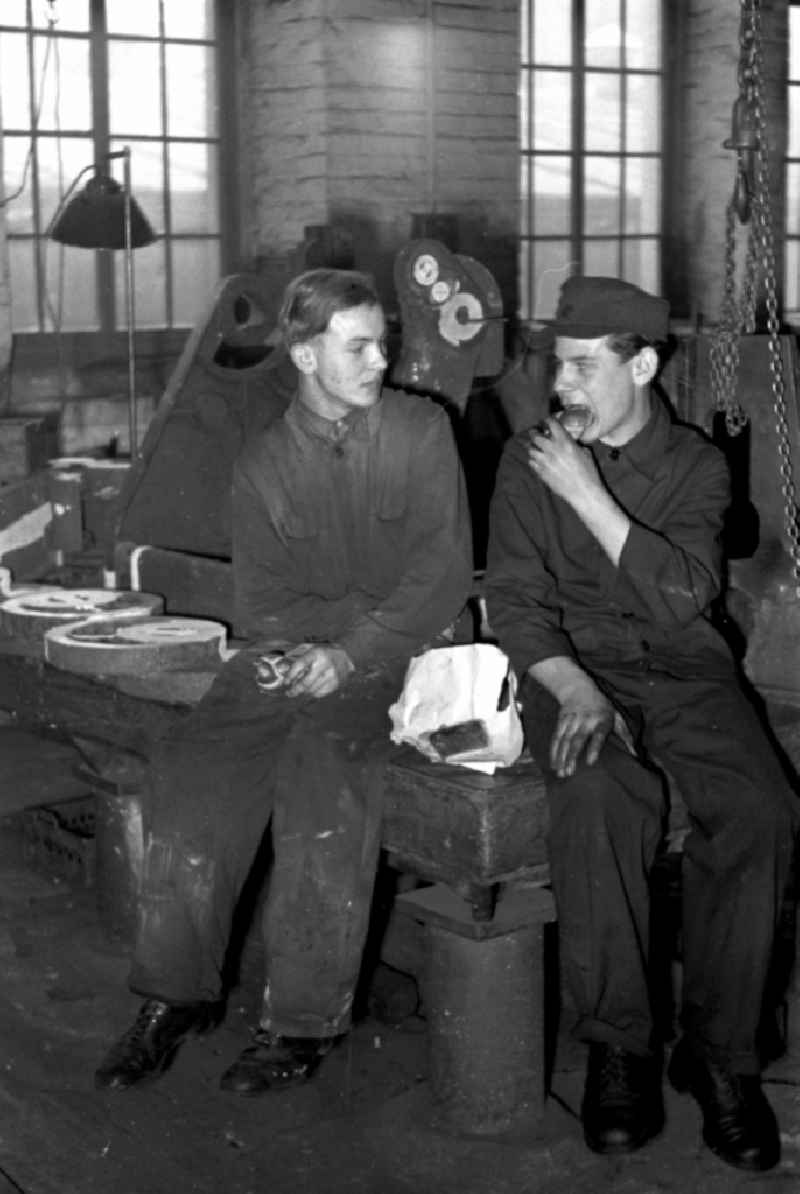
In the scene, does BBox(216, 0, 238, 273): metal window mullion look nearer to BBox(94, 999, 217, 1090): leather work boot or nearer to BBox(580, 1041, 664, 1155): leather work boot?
BBox(94, 999, 217, 1090): leather work boot

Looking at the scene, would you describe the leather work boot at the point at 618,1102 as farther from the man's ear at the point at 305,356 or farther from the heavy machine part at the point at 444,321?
the heavy machine part at the point at 444,321

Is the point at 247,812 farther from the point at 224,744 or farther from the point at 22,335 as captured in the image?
the point at 22,335

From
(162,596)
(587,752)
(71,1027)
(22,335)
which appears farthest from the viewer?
(22,335)

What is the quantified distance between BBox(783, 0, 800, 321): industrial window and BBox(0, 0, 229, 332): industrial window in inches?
172

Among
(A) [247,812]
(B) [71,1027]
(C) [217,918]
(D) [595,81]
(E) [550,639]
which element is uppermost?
(D) [595,81]

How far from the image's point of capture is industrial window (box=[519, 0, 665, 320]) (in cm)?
1079

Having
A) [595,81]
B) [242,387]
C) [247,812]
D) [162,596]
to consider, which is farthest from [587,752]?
[595,81]

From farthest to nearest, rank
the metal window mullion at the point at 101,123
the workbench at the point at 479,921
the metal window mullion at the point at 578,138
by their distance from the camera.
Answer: the metal window mullion at the point at 578,138, the metal window mullion at the point at 101,123, the workbench at the point at 479,921

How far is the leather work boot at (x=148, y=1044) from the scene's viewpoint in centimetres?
327

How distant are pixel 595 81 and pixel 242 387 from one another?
647 cm

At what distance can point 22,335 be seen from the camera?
9273 mm

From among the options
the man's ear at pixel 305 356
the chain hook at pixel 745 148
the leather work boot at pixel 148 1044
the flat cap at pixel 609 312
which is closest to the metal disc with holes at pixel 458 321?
the chain hook at pixel 745 148

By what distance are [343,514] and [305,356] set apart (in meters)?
0.36

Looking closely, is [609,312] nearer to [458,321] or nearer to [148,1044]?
[458,321]
